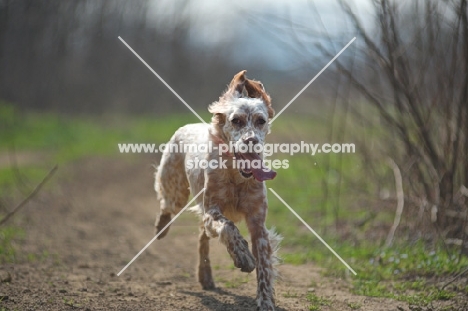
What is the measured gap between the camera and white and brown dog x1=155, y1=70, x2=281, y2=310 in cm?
501

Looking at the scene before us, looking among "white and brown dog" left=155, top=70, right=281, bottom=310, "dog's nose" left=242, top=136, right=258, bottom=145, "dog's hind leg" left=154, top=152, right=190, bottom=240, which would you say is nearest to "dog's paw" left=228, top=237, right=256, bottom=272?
"white and brown dog" left=155, top=70, right=281, bottom=310

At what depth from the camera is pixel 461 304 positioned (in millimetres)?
5234

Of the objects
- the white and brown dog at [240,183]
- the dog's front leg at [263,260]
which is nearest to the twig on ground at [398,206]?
the white and brown dog at [240,183]

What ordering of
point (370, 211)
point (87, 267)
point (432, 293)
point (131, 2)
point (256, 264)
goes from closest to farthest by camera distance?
point (256, 264) < point (432, 293) < point (87, 267) < point (370, 211) < point (131, 2)

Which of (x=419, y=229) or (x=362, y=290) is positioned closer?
(x=362, y=290)

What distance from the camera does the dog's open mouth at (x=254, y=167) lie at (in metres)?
5.07

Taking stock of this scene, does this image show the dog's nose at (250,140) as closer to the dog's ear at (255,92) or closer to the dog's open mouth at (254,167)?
the dog's open mouth at (254,167)

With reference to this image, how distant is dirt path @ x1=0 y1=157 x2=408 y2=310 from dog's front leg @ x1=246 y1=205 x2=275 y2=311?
31 cm

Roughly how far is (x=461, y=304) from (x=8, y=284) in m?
3.91

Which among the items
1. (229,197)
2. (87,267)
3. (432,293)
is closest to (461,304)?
(432,293)

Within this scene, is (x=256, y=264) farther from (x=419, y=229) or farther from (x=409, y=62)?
(x=409, y=62)

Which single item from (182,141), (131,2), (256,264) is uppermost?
(131,2)

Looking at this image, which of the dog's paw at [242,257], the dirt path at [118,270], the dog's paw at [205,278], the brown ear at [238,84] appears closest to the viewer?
the dog's paw at [242,257]

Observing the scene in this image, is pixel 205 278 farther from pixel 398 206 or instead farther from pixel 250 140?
pixel 398 206
